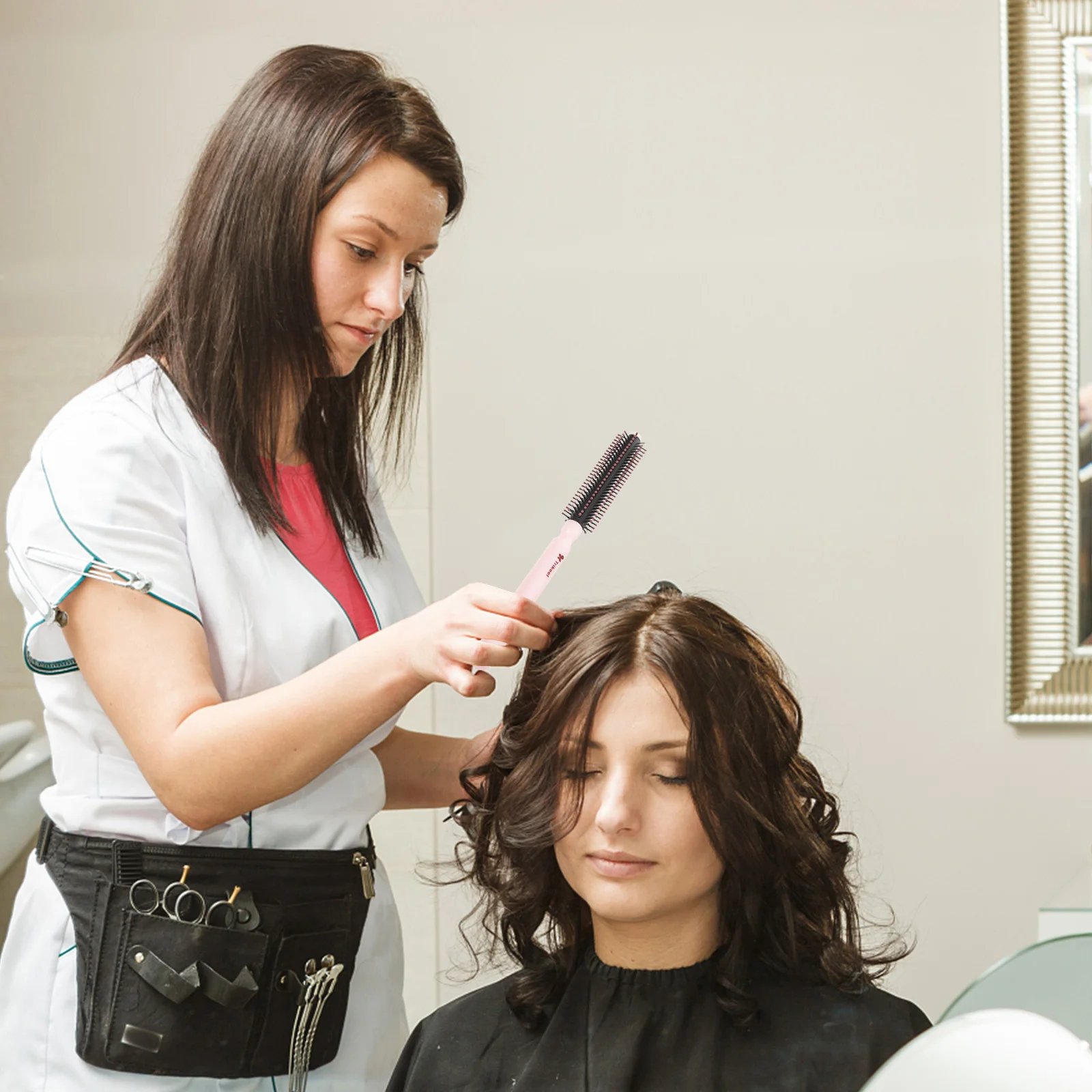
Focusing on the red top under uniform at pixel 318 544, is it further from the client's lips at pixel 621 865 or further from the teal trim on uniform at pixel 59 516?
the client's lips at pixel 621 865

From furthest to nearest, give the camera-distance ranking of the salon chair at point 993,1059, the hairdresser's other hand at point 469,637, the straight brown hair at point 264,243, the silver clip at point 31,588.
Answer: the straight brown hair at point 264,243, the silver clip at point 31,588, the hairdresser's other hand at point 469,637, the salon chair at point 993,1059

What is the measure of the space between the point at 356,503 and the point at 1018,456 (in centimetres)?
136

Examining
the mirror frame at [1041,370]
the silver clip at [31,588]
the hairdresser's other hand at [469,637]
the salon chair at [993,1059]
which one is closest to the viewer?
the salon chair at [993,1059]

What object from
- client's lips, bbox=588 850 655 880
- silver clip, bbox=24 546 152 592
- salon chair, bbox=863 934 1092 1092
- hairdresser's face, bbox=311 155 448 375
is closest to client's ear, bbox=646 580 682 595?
client's lips, bbox=588 850 655 880

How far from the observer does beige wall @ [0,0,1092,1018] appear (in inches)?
87.5

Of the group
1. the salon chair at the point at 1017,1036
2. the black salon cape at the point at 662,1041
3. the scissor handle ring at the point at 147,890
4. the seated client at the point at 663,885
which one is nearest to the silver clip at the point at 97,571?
the scissor handle ring at the point at 147,890

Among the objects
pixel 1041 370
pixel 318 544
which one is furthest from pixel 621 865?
pixel 1041 370

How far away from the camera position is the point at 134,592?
105 centimetres

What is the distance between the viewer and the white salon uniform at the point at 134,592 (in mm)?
1069

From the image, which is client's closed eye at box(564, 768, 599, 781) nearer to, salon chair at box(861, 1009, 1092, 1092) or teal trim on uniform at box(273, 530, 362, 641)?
teal trim on uniform at box(273, 530, 362, 641)

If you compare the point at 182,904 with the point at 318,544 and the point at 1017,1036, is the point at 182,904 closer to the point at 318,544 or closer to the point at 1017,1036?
the point at 318,544

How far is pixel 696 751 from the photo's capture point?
1.10 meters

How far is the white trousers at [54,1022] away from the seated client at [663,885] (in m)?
0.07

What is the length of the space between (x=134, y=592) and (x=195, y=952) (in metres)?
0.32
